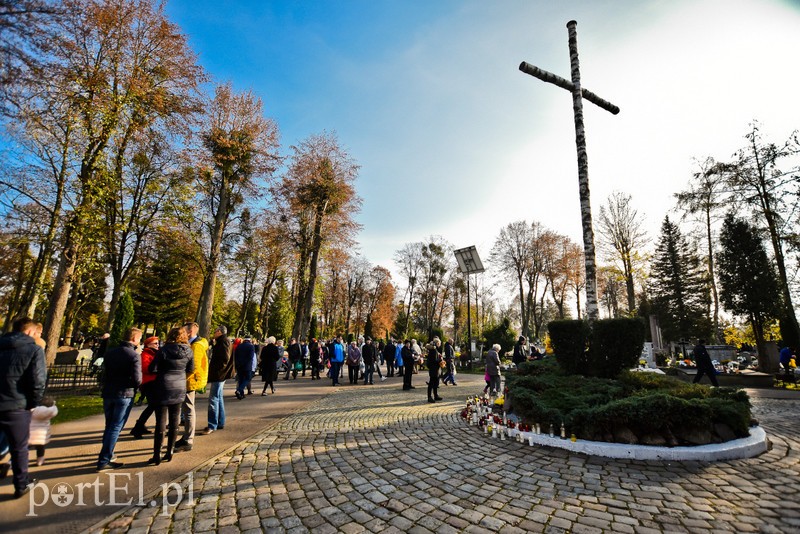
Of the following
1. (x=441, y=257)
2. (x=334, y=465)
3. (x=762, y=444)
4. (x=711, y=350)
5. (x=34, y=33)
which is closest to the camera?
(x=334, y=465)

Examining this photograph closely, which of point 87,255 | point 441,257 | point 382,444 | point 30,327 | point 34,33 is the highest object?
point 441,257

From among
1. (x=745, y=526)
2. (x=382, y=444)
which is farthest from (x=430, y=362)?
(x=745, y=526)

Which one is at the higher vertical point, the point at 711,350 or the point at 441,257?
the point at 441,257

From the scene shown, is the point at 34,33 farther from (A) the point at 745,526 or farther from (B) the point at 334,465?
(A) the point at 745,526

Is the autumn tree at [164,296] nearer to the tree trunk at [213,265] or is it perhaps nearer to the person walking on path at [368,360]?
the tree trunk at [213,265]

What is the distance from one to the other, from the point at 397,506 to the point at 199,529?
5.82ft

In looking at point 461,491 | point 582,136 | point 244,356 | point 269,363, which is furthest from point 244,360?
point 582,136

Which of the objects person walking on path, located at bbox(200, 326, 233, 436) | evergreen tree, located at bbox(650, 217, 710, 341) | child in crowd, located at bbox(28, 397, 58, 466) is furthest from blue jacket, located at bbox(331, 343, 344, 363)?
evergreen tree, located at bbox(650, 217, 710, 341)

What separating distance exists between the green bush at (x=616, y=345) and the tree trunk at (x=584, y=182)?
2.28 feet

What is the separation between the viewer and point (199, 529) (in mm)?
2998

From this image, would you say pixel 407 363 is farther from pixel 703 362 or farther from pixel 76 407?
pixel 703 362

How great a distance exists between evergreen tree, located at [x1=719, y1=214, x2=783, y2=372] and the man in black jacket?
81.8ft

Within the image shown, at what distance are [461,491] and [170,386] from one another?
13.1 ft

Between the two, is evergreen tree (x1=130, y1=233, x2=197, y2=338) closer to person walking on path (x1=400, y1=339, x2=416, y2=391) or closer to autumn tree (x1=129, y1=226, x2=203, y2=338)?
autumn tree (x1=129, y1=226, x2=203, y2=338)
